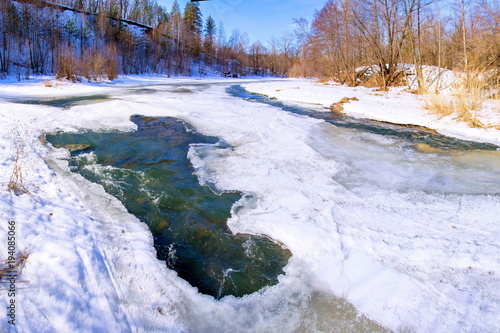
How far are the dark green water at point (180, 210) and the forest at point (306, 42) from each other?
25.8 feet

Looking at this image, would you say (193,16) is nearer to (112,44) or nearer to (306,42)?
(112,44)

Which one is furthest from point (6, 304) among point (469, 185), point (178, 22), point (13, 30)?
point (178, 22)

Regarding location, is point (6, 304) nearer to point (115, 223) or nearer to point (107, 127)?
point (115, 223)

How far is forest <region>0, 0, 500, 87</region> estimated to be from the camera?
40.4 feet

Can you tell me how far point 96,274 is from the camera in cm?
197

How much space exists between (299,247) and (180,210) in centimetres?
141

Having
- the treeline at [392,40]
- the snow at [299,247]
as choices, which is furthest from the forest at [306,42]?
the snow at [299,247]

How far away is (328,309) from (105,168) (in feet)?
11.8

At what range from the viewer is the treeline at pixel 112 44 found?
63.7 ft

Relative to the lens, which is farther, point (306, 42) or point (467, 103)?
point (306, 42)

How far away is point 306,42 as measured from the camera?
23.0 metres

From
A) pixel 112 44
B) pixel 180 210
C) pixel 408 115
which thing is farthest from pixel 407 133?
pixel 112 44

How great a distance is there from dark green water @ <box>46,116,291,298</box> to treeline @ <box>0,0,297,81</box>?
1396cm

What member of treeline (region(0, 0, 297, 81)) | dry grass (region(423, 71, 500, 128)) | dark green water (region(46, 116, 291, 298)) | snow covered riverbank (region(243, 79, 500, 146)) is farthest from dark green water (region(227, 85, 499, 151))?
treeline (region(0, 0, 297, 81))
